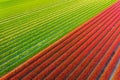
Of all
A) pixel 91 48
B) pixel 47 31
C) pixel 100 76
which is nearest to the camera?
pixel 100 76

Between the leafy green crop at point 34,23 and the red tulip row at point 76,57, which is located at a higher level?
the red tulip row at point 76,57

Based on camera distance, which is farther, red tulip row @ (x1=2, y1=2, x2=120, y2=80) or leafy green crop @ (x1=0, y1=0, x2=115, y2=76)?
leafy green crop @ (x1=0, y1=0, x2=115, y2=76)

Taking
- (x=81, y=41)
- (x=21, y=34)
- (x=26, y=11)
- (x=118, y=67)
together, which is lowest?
(x=26, y=11)

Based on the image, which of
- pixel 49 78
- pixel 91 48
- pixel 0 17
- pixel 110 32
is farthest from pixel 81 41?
pixel 0 17

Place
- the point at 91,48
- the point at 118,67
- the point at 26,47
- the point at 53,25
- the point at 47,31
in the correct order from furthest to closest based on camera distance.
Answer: the point at 53,25
the point at 47,31
the point at 26,47
the point at 91,48
the point at 118,67

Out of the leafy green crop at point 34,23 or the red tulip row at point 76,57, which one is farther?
the leafy green crop at point 34,23

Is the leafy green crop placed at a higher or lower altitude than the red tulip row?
lower

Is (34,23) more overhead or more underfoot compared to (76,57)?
more underfoot

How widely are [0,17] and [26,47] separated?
10.4 m

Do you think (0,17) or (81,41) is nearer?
(81,41)

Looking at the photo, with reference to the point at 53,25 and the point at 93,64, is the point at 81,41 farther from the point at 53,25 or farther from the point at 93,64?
the point at 53,25

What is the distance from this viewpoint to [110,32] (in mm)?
19594

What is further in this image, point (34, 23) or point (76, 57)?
point (34, 23)

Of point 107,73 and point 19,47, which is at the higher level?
point 107,73
